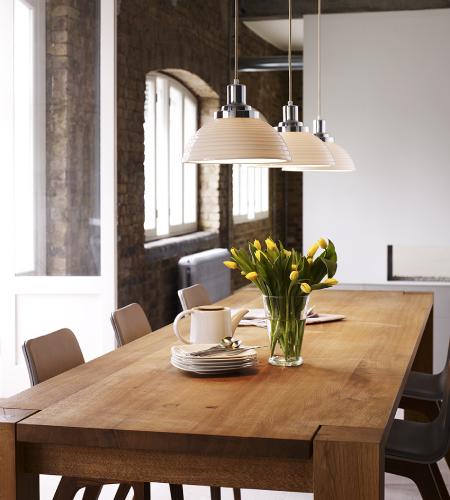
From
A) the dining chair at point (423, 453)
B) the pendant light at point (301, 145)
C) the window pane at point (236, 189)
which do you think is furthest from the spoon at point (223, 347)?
the window pane at point (236, 189)

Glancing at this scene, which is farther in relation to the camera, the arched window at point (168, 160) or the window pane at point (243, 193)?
the window pane at point (243, 193)

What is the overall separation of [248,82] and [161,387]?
27.9 feet

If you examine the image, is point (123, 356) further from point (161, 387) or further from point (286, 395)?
point (286, 395)

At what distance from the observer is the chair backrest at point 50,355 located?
289 cm

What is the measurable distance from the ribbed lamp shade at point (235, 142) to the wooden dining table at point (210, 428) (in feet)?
2.18

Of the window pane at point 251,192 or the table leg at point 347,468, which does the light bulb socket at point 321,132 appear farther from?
the window pane at point 251,192

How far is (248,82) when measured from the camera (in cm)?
1078

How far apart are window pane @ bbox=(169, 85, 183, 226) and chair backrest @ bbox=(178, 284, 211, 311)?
381cm

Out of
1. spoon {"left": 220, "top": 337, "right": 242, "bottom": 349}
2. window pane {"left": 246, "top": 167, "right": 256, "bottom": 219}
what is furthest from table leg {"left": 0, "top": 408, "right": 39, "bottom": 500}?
window pane {"left": 246, "top": 167, "right": 256, "bottom": 219}

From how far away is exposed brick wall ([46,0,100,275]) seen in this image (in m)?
5.65

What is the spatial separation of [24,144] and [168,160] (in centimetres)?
273

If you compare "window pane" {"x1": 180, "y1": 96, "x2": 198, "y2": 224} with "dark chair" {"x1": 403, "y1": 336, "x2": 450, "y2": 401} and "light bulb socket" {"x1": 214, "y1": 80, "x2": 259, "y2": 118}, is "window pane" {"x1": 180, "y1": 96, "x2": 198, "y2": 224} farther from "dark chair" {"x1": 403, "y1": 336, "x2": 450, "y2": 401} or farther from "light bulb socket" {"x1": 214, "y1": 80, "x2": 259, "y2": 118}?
"light bulb socket" {"x1": 214, "y1": 80, "x2": 259, "y2": 118}

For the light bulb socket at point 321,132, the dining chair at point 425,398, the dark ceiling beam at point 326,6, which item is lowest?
the dining chair at point 425,398

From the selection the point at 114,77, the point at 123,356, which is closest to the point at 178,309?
the point at 114,77
